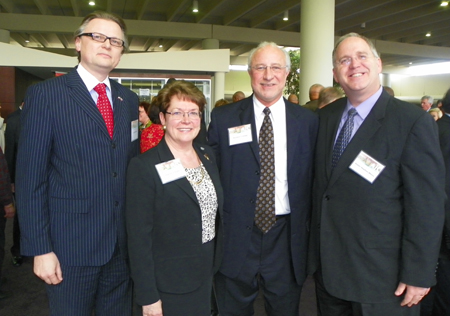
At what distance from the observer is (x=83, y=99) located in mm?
1613

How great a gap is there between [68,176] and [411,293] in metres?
1.57

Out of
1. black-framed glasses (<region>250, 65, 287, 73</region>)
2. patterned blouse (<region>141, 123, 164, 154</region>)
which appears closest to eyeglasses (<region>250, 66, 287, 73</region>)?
black-framed glasses (<region>250, 65, 287, 73</region>)

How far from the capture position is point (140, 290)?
1.63 m

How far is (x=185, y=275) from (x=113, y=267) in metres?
0.34

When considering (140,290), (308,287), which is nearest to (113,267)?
(140,290)

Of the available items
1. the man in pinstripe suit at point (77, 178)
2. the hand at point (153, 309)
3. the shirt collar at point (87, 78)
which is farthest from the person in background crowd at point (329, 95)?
the hand at point (153, 309)

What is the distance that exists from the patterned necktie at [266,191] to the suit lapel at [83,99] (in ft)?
2.71

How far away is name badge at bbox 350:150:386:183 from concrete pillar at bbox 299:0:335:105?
217 inches

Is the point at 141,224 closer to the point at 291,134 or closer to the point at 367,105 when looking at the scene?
the point at 291,134

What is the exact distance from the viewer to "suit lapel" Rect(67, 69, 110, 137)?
63.1 inches

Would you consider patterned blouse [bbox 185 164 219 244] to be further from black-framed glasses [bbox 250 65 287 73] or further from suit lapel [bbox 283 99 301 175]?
black-framed glasses [bbox 250 65 287 73]

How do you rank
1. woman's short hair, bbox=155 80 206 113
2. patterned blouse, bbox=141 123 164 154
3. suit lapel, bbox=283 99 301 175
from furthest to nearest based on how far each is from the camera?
patterned blouse, bbox=141 123 164 154, suit lapel, bbox=283 99 301 175, woman's short hair, bbox=155 80 206 113

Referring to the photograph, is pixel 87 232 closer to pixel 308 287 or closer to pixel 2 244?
pixel 2 244

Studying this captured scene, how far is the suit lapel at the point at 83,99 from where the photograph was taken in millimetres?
1602
